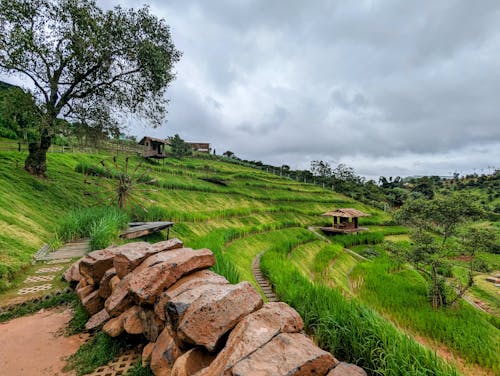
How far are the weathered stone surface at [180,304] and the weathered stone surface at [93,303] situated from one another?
3086mm

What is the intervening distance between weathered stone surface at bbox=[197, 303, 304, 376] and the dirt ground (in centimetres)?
290

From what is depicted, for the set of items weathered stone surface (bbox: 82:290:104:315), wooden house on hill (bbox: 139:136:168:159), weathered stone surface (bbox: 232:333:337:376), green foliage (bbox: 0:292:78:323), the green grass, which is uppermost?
wooden house on hill (bbox: 139:136:168:159)

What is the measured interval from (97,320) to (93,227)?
5527mm

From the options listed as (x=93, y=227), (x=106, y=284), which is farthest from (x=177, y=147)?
(x=106, y=284)

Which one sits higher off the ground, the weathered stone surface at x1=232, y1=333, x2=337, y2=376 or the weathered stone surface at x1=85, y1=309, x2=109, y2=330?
the weathered stone surface at x1=232, y1=333, x2=337, y2=376

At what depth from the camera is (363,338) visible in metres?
4.43

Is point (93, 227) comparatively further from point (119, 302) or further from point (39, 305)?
point (119, 302)

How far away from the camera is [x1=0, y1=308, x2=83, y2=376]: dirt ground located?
408 cm

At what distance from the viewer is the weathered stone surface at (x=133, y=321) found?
4.58 metres

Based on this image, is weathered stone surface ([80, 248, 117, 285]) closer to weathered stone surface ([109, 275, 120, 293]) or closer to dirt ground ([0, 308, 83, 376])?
weathered stone surface ([109, 275, 120, 293])

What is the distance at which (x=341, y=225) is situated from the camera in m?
32.9

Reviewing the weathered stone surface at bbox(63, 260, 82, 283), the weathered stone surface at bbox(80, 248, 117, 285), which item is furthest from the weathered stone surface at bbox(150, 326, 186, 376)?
the weathered stone surface at bbox(63, 260, 82, 283)

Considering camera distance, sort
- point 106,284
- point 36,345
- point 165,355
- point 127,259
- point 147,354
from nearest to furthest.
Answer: point 165,355, point 147,354, point 36,345, point 127,259, point 106,284

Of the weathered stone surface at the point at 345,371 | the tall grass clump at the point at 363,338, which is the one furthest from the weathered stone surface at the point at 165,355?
the tall grass clump at the point at 363,338
